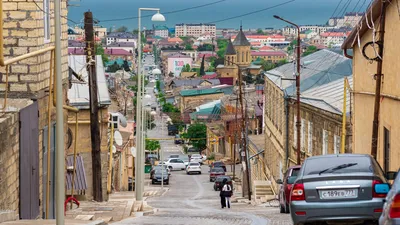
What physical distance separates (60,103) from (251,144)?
167 ft

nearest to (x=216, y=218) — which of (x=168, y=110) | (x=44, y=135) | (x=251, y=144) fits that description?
(x=44, y=135)

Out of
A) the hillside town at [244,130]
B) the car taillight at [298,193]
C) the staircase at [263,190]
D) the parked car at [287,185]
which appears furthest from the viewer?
the staircase at [263,190]

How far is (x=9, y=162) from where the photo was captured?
54.6 ft

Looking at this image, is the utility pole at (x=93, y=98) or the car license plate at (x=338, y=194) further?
the utility pole at (x=93, y=98)

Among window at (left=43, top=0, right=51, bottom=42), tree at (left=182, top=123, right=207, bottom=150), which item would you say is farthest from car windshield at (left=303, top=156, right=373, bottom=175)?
tree at (left=182, top=123, right=207, bottom=150)

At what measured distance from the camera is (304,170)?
593 inches

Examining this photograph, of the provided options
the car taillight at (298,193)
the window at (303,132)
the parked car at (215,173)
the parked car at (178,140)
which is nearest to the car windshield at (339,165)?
the car taillight at (298,193)

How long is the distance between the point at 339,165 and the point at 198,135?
100 metres

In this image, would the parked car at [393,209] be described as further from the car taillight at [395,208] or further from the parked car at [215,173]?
the parked car at [215,173]

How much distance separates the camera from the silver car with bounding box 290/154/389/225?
14164mm

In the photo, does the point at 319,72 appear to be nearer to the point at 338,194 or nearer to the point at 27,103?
the point at 27,103

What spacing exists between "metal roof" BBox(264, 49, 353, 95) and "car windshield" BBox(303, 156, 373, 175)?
27349mm

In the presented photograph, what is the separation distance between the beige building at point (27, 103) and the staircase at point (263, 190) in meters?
24.3

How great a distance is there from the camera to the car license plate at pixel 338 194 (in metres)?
14.2
